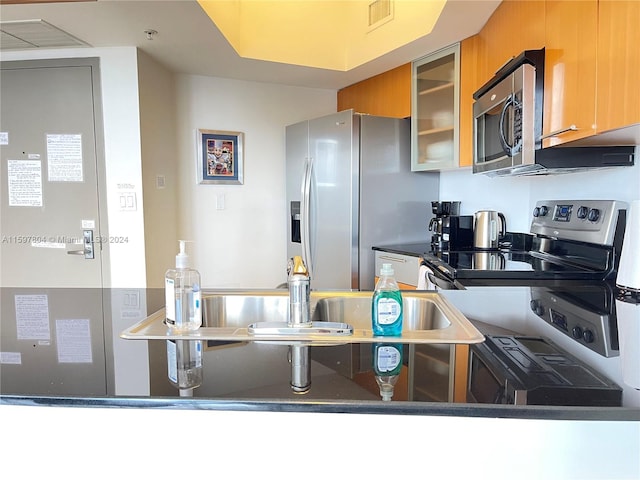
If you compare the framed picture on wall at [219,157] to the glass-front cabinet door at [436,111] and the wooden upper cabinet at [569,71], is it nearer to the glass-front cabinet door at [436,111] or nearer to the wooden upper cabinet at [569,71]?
the glass-front cabinet door at [436,111]

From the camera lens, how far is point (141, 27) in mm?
2227

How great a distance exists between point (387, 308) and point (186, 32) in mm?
2051

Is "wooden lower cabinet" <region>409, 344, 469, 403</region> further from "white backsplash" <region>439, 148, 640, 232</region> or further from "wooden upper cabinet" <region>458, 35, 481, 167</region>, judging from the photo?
"wooden upper cabinet" <region>458, 35, 481, 167</region>

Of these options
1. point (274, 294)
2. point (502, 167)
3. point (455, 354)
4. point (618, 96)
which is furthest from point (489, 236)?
point (455, 354)

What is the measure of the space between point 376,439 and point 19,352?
2.47 ft

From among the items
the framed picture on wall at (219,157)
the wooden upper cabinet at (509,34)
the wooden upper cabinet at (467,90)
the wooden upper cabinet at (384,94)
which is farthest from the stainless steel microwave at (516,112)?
the framed picture on wall at (219,157)

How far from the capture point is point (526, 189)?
2.52 metres

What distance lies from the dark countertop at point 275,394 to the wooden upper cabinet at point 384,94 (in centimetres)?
252

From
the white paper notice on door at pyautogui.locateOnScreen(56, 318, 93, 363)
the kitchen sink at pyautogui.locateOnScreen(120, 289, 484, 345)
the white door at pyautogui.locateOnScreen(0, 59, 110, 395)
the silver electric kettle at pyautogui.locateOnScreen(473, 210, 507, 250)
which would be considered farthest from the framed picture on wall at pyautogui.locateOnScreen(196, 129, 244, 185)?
the white paper notice on door at pyautogui.locateOnScreen(56, 318, 93, 363)

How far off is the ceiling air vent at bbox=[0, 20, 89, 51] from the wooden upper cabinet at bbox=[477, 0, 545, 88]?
7.35 feet

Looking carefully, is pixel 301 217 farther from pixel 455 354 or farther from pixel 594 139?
pixel 455 354

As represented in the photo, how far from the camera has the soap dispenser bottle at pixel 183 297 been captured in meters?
1.01

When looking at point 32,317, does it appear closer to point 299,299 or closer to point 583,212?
point 299,299

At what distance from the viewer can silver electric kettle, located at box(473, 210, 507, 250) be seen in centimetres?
256
